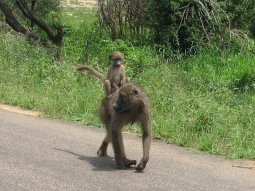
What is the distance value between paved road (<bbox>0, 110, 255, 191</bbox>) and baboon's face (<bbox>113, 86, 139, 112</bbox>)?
2.22 ft

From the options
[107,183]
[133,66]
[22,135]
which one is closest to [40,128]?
[22,135]

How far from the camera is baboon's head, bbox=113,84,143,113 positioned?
6.04m

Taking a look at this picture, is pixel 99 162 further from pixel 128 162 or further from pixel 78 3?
pixel 78 3

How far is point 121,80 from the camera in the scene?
824cm

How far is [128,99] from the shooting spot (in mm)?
6082

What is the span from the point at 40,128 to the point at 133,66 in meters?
5.01

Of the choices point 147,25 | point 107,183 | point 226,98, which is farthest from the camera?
point 147,25

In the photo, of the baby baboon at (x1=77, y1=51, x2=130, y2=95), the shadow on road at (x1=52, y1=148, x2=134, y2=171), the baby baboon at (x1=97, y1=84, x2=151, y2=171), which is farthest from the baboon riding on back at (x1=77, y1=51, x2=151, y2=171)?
the baby baboon at (x1=77, y1=51, x2=130, y2=95)

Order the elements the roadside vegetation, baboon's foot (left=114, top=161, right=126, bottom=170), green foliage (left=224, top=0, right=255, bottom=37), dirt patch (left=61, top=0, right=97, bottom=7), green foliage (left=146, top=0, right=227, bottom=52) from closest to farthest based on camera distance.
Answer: baboon's foot (left=114, top=161, right=126, bottom=170)
the roadside vegetation
green foliage (left=146, top=0, right=227, bottom=52)
green foliage (left=224, top=0, right=255, bottom=37)
dirt patch (left=61, top=0, right=97, bottom=7)

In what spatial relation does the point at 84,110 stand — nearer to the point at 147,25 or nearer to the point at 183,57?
the point at 183,57

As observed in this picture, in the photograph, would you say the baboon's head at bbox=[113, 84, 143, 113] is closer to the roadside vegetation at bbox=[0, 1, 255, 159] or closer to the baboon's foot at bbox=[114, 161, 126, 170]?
the baboon's foot at bbox=[114, 161, 126, 170]

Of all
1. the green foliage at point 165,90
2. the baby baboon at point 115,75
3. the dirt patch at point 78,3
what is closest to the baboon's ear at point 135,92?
the green foliage at point 165,90

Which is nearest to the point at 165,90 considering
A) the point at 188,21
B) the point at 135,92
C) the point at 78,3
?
the point at 135,92

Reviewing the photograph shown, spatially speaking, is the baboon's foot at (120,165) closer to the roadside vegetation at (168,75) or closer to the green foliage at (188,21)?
the roadside vegetation at (168,75)
